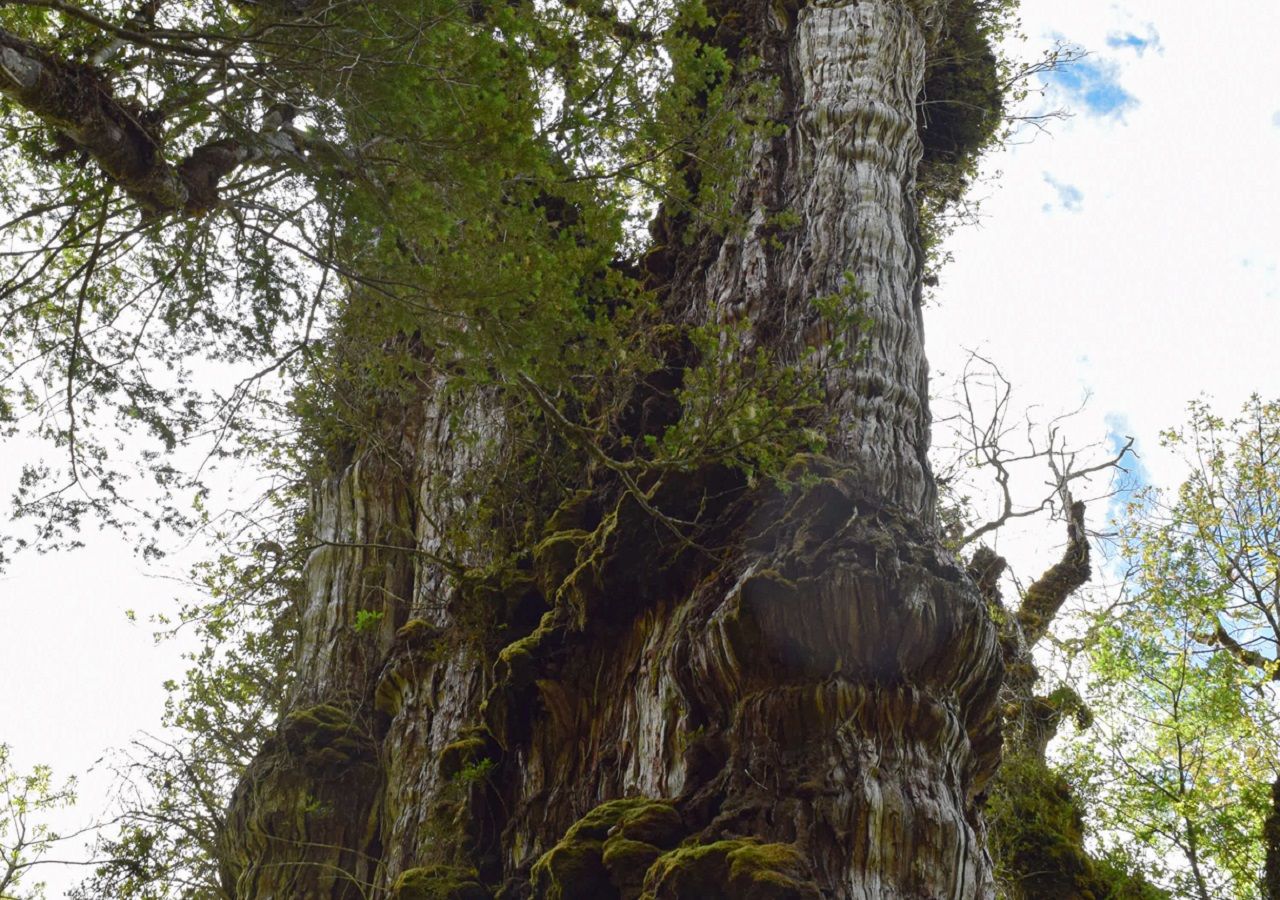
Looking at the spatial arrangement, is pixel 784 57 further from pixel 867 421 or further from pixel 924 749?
pixel 924 749

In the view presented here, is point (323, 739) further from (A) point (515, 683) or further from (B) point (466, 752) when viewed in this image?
(A) point (515, 683)

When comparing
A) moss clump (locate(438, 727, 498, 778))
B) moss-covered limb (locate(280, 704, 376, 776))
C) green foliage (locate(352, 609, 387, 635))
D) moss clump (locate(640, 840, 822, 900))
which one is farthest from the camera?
green foliage (locate(352, 609, 387, 635))

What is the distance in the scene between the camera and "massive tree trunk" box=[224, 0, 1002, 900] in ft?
13.8

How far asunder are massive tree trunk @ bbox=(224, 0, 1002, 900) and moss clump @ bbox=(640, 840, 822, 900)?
0.01m

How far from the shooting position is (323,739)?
6812 mm

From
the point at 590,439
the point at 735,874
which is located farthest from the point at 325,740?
the point at 735,874

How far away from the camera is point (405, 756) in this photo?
652 cm

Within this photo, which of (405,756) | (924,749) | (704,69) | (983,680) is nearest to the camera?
(924,749)

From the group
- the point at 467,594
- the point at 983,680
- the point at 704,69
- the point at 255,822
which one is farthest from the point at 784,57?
the point at 255,822

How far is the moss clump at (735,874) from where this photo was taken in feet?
12.2

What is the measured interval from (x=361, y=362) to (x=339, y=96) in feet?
11.5

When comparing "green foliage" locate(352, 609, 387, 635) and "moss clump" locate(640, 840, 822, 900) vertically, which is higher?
"green foliage" locate(352, 609, 387, 635)

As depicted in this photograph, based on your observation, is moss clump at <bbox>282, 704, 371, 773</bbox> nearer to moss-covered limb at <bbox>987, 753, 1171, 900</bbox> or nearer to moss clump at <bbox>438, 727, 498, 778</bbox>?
moss clump at <bbox>438, 727, 498, 778</bbox>

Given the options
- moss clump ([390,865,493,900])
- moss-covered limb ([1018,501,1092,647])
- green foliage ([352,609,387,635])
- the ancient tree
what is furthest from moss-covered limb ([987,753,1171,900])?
green foliage ([352,609,387,635])
